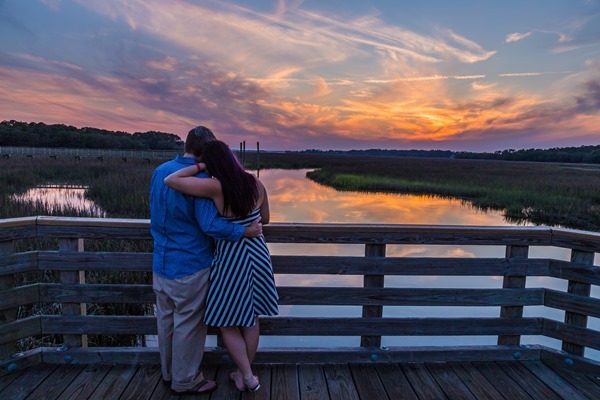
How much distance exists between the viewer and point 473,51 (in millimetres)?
12609

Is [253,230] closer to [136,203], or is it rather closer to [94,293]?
[94,293]

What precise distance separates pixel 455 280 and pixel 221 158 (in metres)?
8.04

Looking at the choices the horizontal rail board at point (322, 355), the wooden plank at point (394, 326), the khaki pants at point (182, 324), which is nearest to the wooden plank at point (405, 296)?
the wooden plank at point (394, 326)

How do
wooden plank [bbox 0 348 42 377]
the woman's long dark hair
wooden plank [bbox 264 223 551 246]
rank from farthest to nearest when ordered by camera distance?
wooden plank [bbox 264 223 551 246] → wooden plank [bbox 0 348 42 377] → the woman's long dark hair

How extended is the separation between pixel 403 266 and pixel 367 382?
2.97ft

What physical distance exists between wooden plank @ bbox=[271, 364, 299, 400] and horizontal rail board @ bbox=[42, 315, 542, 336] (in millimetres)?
260

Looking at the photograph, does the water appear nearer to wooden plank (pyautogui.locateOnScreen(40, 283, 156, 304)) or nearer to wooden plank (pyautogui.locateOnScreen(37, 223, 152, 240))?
wooden plank (pyautogui.locateOnScreen(40, 283, 156, 304))

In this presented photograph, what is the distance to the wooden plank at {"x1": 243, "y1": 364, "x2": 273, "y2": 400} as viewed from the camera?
239 centimetres

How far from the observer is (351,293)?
2885 mm

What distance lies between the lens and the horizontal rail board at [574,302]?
2.77 m

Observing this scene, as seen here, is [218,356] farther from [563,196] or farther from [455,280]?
[563,196]

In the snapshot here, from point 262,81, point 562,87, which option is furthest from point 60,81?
point 562,87

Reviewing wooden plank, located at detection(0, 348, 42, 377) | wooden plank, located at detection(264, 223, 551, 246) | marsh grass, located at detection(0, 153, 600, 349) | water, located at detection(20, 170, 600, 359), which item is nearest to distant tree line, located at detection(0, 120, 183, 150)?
marsh grass, located at detection(0, 153, 600, 349)

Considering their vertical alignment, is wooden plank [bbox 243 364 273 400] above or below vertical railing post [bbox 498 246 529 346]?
below
